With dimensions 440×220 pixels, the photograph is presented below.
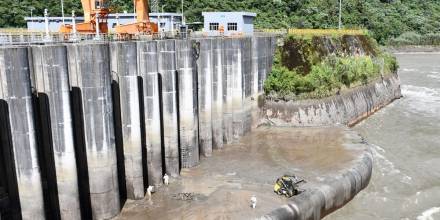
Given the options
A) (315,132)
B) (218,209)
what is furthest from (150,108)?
(315,132)

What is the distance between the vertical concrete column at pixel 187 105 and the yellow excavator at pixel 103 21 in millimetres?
7874

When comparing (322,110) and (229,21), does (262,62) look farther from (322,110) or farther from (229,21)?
(229,21)

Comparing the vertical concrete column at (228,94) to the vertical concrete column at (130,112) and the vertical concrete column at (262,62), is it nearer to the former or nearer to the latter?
the vertical concrete column at (262,62)

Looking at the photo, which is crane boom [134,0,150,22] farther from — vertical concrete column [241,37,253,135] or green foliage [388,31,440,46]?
green foliage [388,31,440,46]

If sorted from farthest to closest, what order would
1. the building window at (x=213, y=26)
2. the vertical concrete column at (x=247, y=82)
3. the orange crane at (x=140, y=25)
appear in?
the building window at (x=213, y=26)
the vertical concrete column at (x=247, y=82)
the orange crane at (x=140, y=25)

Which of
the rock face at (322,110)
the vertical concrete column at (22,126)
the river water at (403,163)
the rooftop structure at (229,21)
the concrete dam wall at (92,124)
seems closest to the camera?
the vertical concrete column at (22,126)

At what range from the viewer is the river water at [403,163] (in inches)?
1169

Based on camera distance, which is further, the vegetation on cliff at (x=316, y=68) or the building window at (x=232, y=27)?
the building window at (x=232, y=27)

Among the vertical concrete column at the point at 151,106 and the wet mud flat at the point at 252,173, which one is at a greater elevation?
the vertical concrete column at the point at 151,106

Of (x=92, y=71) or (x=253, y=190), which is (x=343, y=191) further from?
(x=92, y=71)

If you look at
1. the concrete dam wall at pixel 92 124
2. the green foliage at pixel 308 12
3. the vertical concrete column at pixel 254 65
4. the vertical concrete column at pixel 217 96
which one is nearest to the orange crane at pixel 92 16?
the concrete dam wall at pixel 92 124

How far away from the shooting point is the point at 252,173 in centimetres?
3231

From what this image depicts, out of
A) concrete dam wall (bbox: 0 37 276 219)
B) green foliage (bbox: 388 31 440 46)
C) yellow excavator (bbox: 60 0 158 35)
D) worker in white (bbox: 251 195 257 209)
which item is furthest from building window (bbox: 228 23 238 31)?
green foliage (bbox: 388 31 440 46)

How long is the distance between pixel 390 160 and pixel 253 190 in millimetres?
16184
